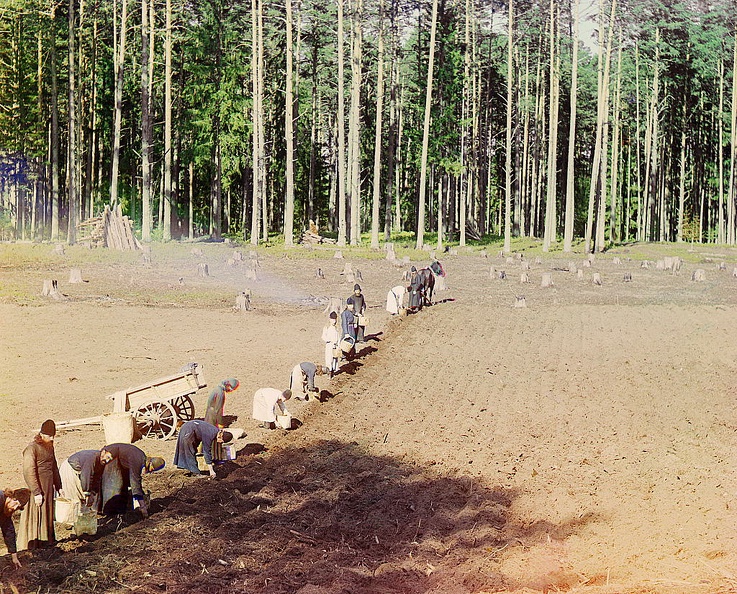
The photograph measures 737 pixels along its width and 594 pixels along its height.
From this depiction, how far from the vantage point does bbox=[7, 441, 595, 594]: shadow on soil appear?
9922mm

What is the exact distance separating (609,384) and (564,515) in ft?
30.1

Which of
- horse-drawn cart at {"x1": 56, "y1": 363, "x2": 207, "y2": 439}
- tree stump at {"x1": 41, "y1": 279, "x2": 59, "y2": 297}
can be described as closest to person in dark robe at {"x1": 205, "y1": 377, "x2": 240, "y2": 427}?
horse-drawn cart at {"x1": 56, "y1": 363, "x2": 207, "y2": 439}

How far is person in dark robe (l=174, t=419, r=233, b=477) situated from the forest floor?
238mm

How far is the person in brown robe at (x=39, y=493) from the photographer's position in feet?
35.2

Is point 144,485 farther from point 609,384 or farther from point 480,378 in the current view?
point 609,384

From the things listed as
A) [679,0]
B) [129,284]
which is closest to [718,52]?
[679,0]

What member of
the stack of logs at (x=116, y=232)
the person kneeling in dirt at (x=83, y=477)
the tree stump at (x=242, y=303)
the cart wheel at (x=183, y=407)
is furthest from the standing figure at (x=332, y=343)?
Answer: the stack of logs at (x=116, y=232)

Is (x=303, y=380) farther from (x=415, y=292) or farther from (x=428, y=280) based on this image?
(x=428, y=280)

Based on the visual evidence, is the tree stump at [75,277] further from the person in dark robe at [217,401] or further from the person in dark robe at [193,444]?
the person in dark robe at [193,444]

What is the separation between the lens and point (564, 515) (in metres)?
12.4

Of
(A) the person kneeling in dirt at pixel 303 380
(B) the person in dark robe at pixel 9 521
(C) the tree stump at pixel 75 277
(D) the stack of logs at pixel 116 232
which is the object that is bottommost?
(B) the person in dark robe at pixel 9 521

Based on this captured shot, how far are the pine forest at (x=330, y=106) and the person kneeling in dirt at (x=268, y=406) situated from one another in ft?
93.6

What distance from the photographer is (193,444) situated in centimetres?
1395

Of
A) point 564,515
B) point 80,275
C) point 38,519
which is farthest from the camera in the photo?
point 80,275
